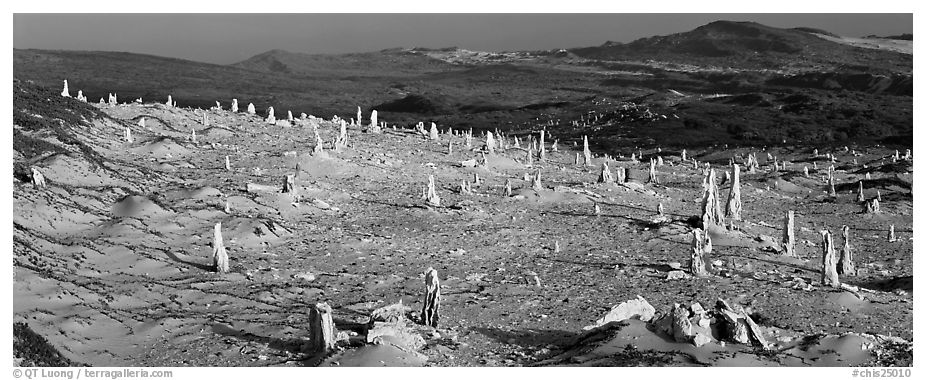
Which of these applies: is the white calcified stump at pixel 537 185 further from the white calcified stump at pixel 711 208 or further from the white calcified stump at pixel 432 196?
the white calcified stump at pixel 711 208

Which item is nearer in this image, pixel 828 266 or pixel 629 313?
pixel 629 313

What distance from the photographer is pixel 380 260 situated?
109 ft

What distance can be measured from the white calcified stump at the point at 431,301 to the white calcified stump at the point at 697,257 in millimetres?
11537

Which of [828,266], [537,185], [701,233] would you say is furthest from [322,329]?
[537,185]

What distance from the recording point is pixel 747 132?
115 metres

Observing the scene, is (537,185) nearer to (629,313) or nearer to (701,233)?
(701,233)

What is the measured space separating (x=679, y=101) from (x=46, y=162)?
5044 inches

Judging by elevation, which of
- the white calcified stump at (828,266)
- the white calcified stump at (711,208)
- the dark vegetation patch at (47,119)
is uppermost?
the dark vegetation patch at (47,119)

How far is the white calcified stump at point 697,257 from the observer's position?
3069cm

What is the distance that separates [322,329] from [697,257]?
51.8 ft

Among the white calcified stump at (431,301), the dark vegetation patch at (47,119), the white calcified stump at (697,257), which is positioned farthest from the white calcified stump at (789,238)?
the dark vegetation patch at (47,119)

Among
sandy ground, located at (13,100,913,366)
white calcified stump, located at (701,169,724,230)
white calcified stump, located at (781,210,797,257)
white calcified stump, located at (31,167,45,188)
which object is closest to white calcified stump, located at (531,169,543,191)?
sandy ground, located at (13,100,913,366)
